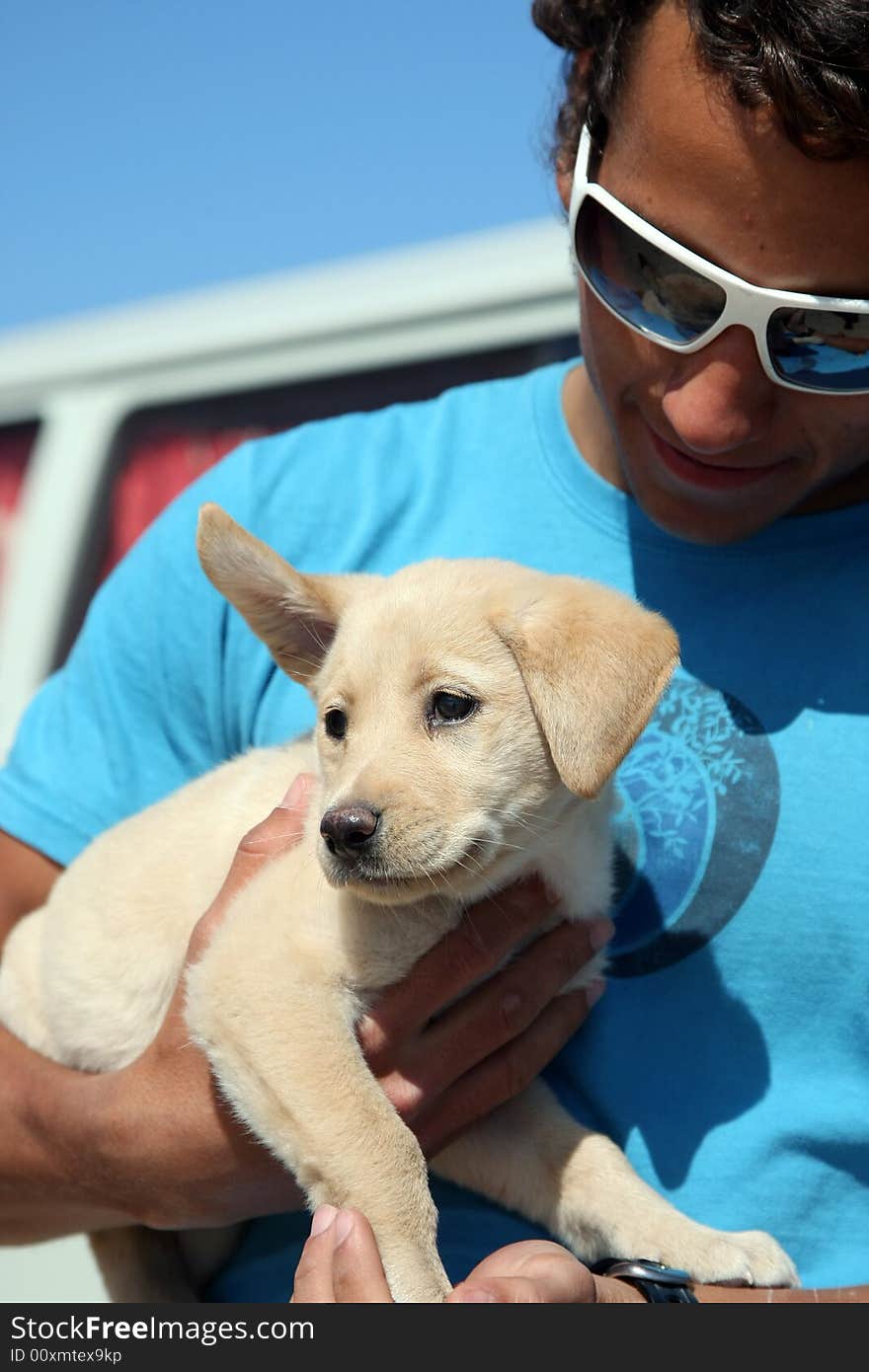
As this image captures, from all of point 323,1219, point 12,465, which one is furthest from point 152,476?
point 323,1219

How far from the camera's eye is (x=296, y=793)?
2348mm

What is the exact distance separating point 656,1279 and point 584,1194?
186 mm

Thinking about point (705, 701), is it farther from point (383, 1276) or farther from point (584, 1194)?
point (383, 1276)

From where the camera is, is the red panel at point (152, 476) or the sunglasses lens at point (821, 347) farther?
the red panel at point (152, 476)

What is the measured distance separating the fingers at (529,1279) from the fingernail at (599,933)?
515 millimetres

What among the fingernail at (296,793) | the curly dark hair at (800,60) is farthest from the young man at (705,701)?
the fingernail at (296,793)

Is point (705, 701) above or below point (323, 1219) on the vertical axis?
above

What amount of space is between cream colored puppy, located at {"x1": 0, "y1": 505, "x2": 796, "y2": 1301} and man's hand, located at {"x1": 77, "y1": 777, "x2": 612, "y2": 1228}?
0.05 metres

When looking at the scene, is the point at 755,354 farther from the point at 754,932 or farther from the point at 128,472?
the point at 128,472

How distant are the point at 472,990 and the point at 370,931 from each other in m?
0.24

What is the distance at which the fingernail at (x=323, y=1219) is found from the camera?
1898mm

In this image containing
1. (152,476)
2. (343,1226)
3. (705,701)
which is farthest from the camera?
(152,476)

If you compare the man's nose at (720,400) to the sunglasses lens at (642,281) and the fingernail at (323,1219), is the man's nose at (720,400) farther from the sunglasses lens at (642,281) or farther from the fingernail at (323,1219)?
the fingernail at (323,1219)

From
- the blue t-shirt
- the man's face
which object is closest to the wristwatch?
the blue t-shirt
